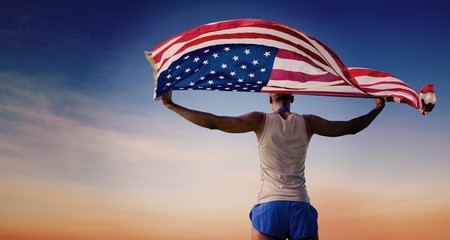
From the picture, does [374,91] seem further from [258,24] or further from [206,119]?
[206,119]

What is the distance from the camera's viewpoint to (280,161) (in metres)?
5.23

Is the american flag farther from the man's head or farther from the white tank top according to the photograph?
the white tank top

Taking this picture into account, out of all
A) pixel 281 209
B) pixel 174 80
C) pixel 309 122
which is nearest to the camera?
pixel 281 209

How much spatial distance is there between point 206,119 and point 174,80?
1270 mm

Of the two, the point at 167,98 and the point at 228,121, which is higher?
the point at 167,98

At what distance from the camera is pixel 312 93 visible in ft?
22.4

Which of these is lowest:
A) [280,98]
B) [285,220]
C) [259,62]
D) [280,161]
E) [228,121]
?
[285,220]

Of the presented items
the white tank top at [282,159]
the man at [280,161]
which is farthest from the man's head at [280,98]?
the white tank top at [282,159]

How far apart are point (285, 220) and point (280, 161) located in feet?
2.19

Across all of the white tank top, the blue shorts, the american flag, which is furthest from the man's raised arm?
the american flag

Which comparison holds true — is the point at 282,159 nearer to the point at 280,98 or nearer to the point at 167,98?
the point at 280,98

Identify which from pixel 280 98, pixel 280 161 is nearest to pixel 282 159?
pixel 280 161

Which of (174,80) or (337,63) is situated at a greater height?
(337,63)

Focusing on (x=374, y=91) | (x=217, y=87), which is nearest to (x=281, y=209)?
(x=217, y=87)
